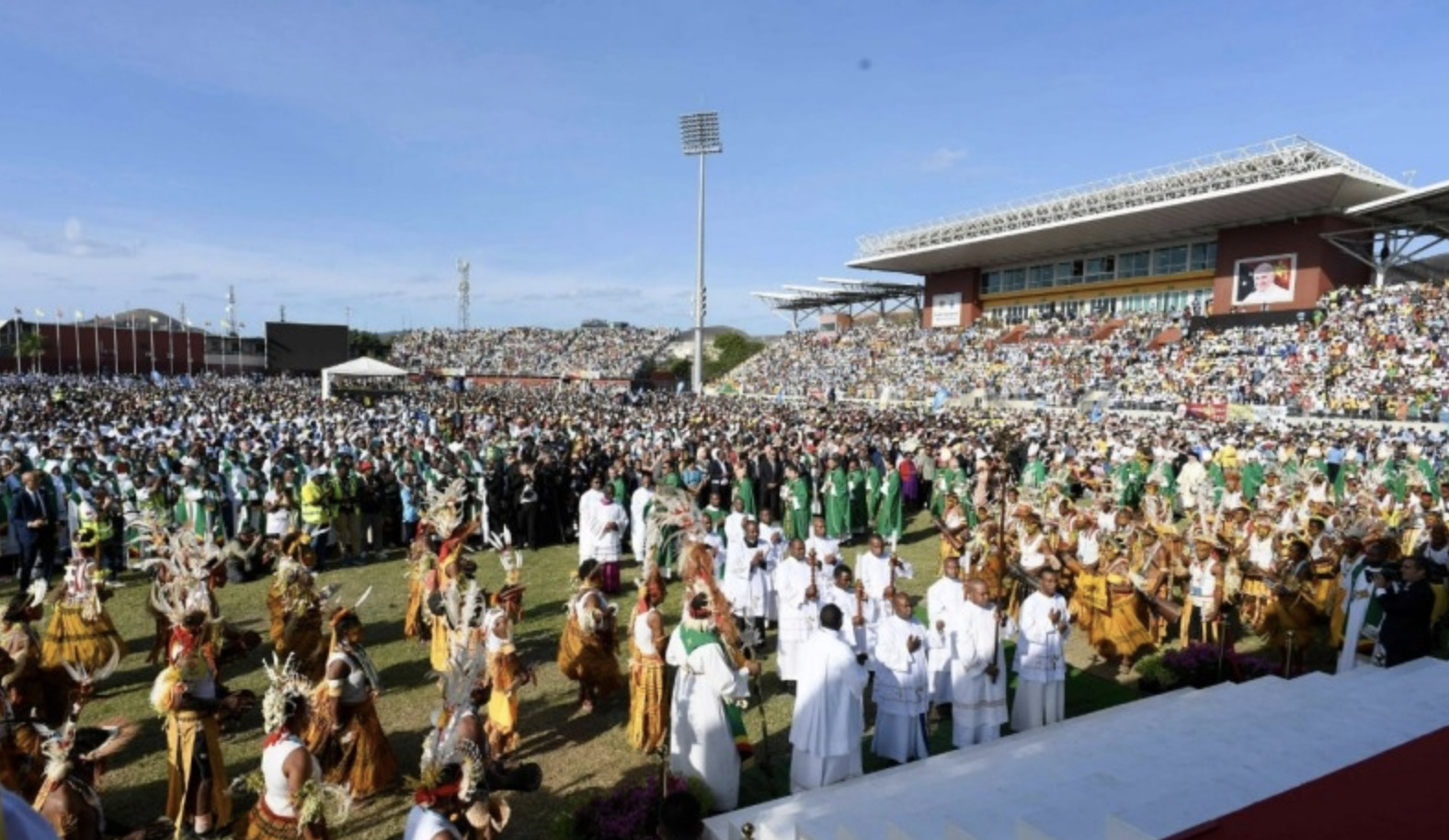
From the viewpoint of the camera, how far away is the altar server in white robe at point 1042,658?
745 centimetres

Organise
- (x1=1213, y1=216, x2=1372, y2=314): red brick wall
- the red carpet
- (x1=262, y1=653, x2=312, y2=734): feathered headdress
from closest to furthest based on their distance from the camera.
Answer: the red carpet
(x1=262, y1=653, x2=312, y2=734): feathered headdress
(x1=1213, y1=216, x2=1372, y2=314): red brick wall

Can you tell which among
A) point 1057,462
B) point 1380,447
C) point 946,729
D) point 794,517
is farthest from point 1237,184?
point 946,729

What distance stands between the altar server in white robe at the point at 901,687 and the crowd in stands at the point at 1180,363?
13.9 meters

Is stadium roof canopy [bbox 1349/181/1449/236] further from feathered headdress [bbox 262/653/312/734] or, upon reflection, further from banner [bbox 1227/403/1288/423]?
feathered headdress [bbox 262/653/312/734]

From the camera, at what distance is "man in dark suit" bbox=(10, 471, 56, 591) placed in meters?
11.1

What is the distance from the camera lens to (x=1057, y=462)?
1709 centimetres

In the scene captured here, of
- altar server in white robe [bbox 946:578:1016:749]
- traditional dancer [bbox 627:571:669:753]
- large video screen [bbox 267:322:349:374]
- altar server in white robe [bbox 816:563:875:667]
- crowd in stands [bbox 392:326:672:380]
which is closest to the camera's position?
traditional dancer [bbox 627:571:669:753]

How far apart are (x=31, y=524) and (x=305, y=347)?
55.3m

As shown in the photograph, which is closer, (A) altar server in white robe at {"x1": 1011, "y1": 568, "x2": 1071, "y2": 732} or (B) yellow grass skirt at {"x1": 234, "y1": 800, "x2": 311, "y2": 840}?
(B) yellow grass skirt at {"x1": 234, "y1": 800, "x2": 311, "y2": 840}

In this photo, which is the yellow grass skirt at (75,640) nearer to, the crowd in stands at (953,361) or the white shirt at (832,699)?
the white shirt at (832,699)

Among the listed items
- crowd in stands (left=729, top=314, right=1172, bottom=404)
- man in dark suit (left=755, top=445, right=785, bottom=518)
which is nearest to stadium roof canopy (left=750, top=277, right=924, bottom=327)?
crowd in stands (left=729, top=314, right=1172, bottom=404)

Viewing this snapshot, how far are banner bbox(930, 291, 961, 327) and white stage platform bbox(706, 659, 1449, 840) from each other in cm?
5256

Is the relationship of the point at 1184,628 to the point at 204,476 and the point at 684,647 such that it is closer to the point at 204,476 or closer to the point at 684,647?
the point at 684,647

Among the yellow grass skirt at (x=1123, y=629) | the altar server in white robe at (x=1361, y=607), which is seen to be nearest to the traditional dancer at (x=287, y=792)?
the yellow grass skirt at (x=1123, y=629)
